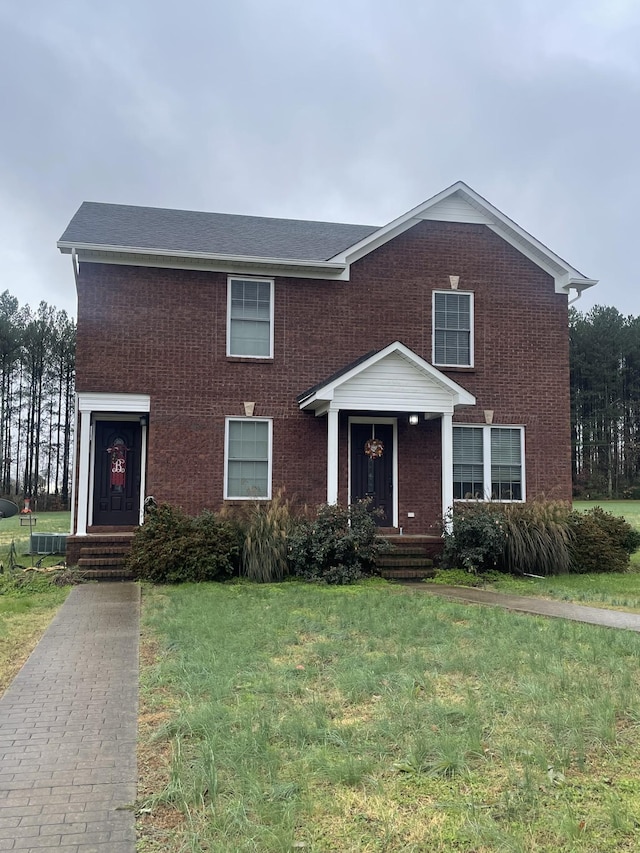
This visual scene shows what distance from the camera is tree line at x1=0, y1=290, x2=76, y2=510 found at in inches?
1853

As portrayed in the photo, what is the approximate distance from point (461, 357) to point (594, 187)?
1900cm

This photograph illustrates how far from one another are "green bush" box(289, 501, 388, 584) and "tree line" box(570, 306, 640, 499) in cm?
4728

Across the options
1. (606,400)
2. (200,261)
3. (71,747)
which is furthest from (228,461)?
(606,400)

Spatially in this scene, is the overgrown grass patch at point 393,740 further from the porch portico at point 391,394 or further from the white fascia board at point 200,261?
the white fascia board at point 200,261

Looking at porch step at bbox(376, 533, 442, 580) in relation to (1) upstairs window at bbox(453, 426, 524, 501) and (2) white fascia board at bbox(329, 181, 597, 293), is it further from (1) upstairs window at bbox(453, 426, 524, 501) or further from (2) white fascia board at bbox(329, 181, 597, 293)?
(2) white fascia board at bbox(329, 181, 597, 293)

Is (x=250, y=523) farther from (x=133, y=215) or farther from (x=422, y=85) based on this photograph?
(x=422, y=85)

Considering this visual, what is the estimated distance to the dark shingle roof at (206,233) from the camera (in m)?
14.4

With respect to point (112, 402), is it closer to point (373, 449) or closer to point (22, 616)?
point (373, 449)

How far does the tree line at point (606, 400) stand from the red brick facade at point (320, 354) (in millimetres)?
43051

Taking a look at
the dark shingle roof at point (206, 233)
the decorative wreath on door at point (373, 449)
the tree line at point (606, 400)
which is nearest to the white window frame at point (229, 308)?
the dark shingle roof at point (206, 233)

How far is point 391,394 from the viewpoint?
13938mm

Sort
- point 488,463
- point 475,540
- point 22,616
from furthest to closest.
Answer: point 488,463, point 475,540, point 22,616

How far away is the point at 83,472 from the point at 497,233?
10362 mm

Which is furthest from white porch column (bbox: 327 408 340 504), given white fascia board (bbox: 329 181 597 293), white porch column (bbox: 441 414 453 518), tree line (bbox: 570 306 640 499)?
tree line (bbox: 570 306 640 499)
